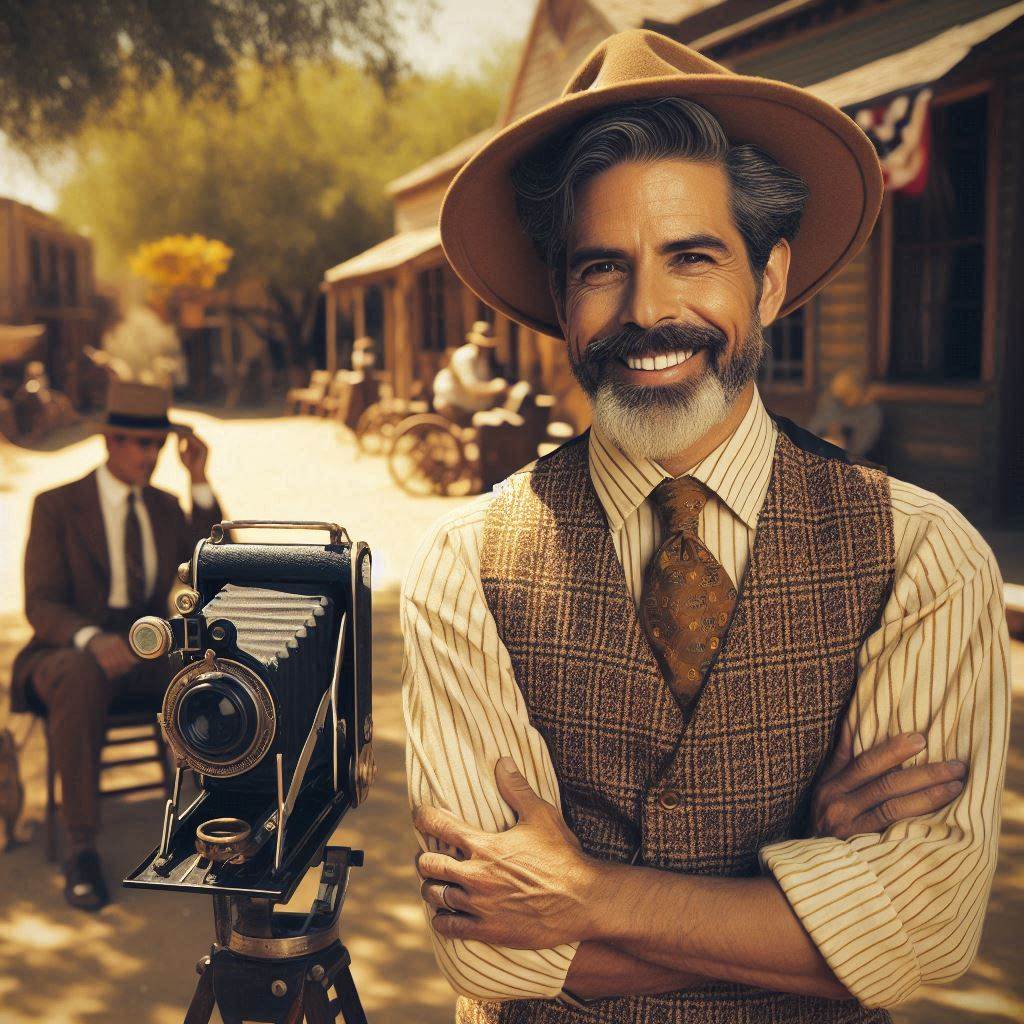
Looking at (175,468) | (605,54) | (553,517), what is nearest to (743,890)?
(553,517)

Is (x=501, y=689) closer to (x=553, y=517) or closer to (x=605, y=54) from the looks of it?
(x=553, y=517)

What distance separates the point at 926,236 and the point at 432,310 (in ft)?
42.9

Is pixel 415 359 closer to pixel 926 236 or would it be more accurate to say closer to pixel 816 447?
pixel 926 236

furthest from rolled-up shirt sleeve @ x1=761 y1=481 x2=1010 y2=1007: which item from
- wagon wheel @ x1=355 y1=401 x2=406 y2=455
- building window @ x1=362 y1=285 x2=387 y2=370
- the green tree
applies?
the green tree

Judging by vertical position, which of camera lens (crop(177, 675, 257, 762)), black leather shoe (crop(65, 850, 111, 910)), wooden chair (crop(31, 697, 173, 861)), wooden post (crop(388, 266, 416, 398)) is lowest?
black leather shoe (crop(65, 850, 111, 910))

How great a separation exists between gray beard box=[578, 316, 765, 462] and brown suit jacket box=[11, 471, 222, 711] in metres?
3.15

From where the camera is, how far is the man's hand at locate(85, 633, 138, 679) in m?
4.18

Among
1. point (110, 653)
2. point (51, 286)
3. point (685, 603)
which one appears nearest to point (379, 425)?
point (110, 653)

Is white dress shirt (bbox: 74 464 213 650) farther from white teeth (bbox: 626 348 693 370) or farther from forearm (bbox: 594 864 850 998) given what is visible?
forearm (bbox: 594 864 850 998)

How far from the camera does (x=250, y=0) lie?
775 centimetres

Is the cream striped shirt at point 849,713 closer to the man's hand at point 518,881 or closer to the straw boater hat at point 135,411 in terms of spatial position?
the man's hand at point 518,881

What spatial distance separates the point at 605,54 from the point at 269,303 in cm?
3755

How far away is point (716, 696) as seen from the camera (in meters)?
1.61

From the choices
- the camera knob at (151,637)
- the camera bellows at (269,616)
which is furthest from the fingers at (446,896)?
the camera knob at (151,637)
